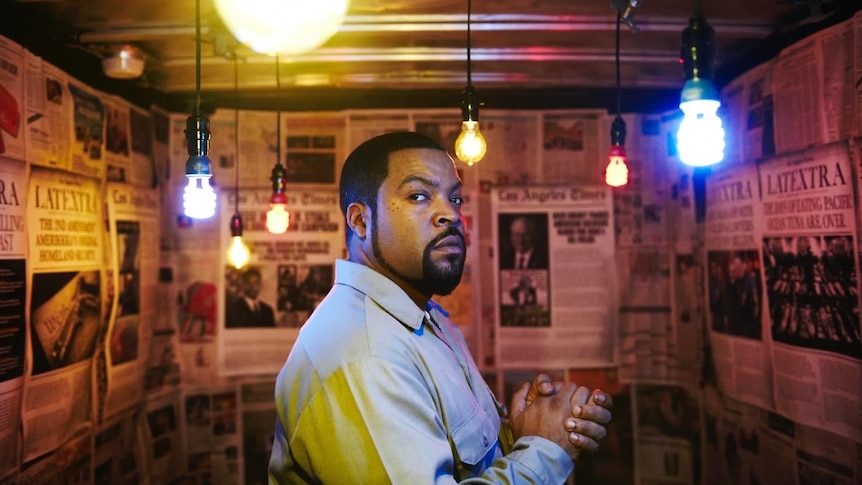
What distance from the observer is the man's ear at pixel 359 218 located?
1338mm

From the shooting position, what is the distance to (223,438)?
8.57ft

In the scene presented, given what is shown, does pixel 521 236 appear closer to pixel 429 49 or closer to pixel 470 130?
pixel 429 49

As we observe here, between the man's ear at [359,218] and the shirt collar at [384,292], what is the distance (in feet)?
0.36

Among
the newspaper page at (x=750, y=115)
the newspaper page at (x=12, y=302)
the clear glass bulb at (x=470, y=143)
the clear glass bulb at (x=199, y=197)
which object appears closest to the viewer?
the clear glass bulb at (x=199, y=197)

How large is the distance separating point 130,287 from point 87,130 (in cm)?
67

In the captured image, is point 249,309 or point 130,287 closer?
point 130,287

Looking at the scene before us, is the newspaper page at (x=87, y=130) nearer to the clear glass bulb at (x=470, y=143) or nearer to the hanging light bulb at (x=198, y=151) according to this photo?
the hanging light bulb at (x=198, y=151)

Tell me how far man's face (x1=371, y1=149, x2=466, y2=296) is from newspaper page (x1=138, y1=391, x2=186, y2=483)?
5.75 feet

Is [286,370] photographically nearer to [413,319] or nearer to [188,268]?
[413,319]

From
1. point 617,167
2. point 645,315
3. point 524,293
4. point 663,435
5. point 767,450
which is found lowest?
point 663,435

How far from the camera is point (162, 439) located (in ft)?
8.18

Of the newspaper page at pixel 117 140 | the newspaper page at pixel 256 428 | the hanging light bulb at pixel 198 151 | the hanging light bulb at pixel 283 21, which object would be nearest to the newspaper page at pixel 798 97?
the hanging light bulb at pixel 283 21

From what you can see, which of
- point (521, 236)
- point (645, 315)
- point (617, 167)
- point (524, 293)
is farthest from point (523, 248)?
point (617, 167)

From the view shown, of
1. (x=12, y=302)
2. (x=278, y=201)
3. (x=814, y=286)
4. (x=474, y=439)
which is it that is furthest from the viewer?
(x=278, y=201)
